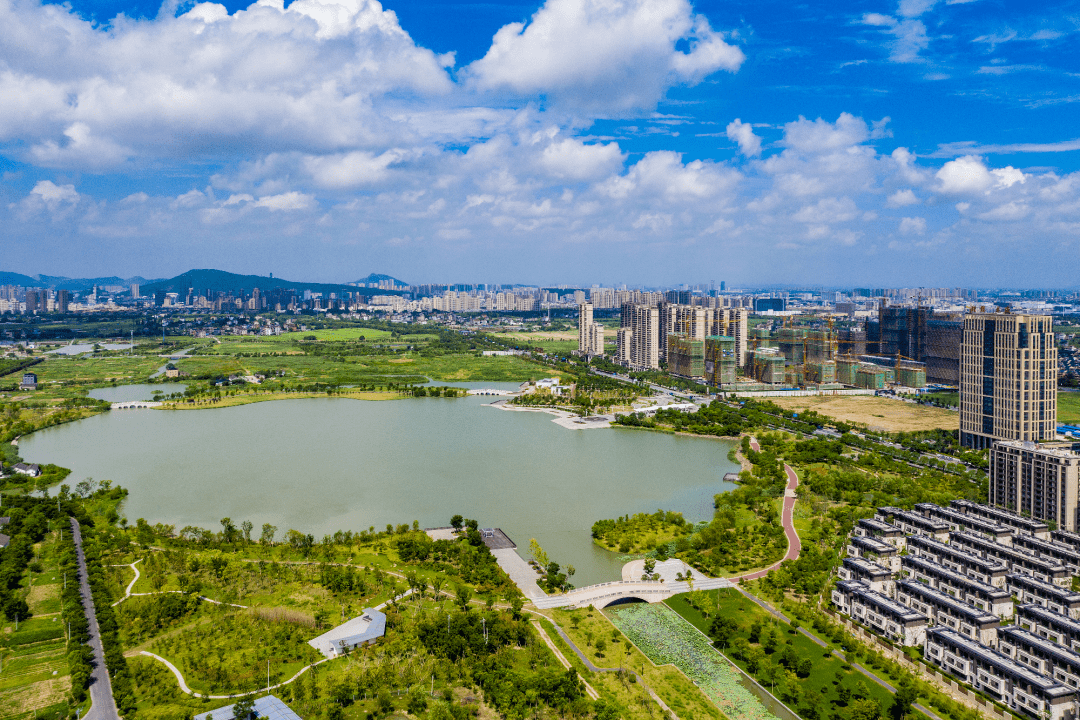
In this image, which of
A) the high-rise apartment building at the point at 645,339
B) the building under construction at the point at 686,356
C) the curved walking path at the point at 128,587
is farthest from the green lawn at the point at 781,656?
the high-rise apartment building at the point at 645,339

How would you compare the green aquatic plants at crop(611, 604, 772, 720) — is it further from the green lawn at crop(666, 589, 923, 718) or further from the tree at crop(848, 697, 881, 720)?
the tree at crop(848, 697, 881, 720)

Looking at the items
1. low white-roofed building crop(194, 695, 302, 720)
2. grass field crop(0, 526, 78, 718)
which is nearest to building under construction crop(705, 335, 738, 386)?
grass field crop(0, 526, 78, 718)

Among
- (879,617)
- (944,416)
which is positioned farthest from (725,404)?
(879,617)

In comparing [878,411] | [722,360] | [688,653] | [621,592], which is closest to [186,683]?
[621,592]

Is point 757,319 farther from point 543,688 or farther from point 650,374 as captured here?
point 543,688

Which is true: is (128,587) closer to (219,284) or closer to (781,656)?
(781,656)

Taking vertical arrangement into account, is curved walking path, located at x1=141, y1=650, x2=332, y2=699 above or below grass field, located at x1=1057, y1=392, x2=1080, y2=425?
below
